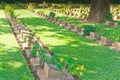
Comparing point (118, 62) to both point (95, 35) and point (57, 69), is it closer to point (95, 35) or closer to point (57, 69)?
point (57, 69)

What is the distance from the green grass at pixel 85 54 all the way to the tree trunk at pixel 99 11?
231 inches

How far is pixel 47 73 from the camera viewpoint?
26.4ft

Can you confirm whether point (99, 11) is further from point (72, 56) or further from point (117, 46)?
point (72, 56)

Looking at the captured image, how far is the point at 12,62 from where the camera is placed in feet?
31.4

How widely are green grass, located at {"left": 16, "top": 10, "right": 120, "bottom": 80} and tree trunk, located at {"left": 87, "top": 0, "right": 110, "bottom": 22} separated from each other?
586cm

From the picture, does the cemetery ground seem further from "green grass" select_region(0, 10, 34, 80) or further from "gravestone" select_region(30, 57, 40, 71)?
"gravestone" select_region(30, 57, 40, 71)

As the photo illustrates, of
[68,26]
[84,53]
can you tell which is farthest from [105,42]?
[68,26]

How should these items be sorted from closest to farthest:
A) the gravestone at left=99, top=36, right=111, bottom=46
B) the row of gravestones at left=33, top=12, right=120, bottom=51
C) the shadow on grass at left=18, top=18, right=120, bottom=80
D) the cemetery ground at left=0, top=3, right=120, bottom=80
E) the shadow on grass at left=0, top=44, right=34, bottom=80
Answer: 1. the shadow on grass at left=0, top=44, right=34, bottom=80
2. the cemetery ground at left=0, top=3, right=120, bottom=80
3. the shadow on grass at left=18, top=18, right=120, bottom=80
4. the row of gravestones at left=33, top=12, right=120, bottom=51
5. the gravestone at left=99, top=36, right=111, bottom=46

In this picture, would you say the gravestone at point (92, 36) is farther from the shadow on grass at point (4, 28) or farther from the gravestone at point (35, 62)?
the gravestone at point (35, 62)

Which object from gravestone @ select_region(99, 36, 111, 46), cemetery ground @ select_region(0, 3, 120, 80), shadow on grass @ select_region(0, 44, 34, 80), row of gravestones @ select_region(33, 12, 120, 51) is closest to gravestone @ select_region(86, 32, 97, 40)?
row of gravestones @ select_region(33, 12, 120, 51)

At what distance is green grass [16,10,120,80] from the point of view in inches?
344

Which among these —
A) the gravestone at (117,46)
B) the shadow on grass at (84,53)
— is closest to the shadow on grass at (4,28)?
the shadow on grass at (84,53)

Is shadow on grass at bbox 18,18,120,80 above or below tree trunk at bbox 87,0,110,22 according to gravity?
below

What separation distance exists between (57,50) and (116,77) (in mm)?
3573
